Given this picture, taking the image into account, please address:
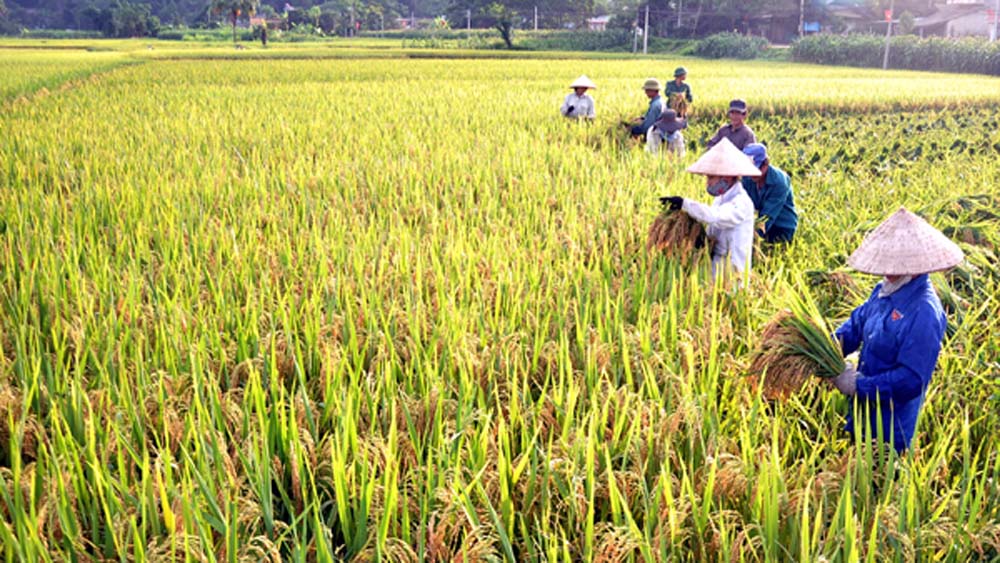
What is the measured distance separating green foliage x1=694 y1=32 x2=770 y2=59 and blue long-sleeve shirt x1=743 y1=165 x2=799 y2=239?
35459 mm

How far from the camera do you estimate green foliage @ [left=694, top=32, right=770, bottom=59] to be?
122 feet

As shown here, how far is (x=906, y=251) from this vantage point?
216cm

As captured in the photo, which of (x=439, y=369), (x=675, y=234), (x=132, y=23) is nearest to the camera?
(x=439, y=369)

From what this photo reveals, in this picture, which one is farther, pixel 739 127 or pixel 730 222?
pixel 739 127

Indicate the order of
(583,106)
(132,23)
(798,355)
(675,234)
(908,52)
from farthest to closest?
(132,23)
(908,52)
(583,106)
(675,234)
(798,355)

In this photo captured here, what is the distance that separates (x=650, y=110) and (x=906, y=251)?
6.13 metres

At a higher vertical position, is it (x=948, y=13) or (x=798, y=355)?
(x=948, y=13)

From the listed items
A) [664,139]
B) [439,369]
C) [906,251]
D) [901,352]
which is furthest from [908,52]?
[439,369]

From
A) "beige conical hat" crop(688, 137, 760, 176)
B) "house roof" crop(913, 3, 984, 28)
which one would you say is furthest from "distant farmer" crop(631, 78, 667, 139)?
"house roof" crop(913, 3, 984, 28)

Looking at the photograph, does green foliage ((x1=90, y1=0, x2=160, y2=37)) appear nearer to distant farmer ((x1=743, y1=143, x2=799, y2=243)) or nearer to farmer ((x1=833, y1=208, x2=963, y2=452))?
distant farmer ((x1=743, y1=143, x2=799, y2=243))

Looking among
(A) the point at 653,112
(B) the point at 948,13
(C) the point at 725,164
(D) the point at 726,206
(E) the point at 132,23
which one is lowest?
(D) the point at 726,206

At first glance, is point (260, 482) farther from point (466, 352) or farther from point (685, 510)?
point (685, 510)

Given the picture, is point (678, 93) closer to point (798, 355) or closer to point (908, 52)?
point (798, 355)

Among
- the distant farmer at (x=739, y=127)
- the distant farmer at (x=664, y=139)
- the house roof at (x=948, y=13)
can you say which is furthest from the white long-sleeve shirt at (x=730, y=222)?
the house roof at (x=948, y=13)
